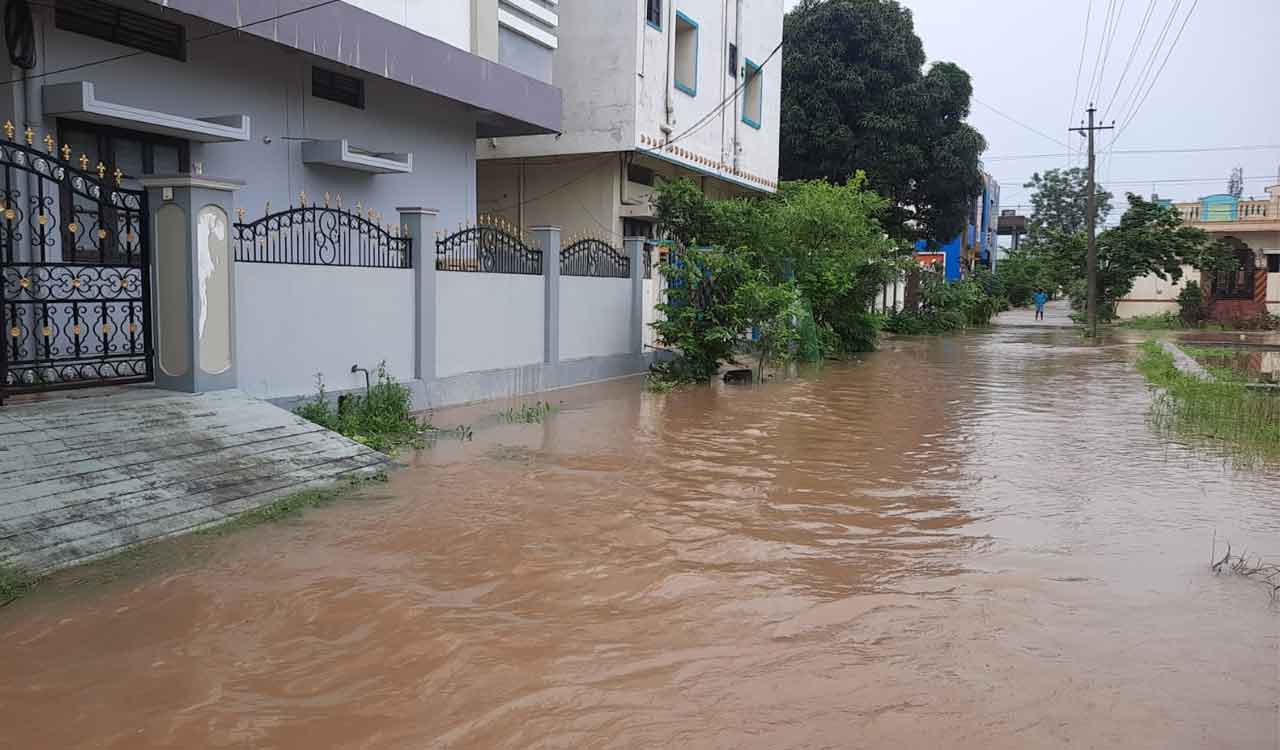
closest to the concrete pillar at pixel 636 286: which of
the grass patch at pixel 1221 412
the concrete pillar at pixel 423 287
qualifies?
the concrete pillar at pixel 423 287

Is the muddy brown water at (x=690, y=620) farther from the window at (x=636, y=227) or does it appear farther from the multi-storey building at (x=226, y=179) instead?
the window at (x=636, y=227)

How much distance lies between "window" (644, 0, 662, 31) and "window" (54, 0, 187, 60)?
9605 millimetres

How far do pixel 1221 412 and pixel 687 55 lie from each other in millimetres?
12633

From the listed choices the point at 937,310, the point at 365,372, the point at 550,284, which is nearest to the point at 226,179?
the point at 365,372

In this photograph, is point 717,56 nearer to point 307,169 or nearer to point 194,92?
point 307,169

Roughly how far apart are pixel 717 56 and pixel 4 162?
16950 millimetres

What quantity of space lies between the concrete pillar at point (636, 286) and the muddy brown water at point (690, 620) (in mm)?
7361

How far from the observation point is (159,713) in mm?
3607

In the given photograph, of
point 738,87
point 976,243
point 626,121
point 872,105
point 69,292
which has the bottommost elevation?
point 69,292

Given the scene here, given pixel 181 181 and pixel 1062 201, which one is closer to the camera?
pixel 181 181

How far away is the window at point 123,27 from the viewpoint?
9.28 meters

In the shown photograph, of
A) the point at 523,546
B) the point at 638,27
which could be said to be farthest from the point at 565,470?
the point at 638,27

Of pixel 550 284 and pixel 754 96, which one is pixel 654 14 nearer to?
pixel 754 96

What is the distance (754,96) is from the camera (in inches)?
938
